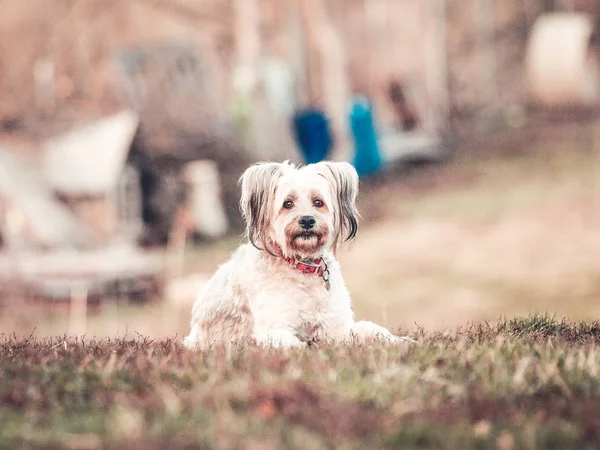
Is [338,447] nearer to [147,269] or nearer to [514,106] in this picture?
[147,269]

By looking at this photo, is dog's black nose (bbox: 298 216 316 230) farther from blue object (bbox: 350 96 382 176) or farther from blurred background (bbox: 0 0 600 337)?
blue object (bbox: 350 96 382 176)

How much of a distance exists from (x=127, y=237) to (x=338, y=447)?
702 inches

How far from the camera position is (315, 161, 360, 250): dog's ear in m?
7.22

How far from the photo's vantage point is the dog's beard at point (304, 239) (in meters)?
6.96

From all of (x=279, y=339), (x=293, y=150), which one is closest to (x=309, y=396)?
(x=279, y=339)

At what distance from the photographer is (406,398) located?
526 centimetres

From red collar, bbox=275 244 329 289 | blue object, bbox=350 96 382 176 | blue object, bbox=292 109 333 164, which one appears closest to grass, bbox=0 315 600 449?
red collar, bbox=275 244 329 289

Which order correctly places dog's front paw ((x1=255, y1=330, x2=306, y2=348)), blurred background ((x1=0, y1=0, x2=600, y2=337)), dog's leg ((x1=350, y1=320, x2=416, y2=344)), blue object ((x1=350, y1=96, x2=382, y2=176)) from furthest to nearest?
blue object ((x1=350, y1=96, x2=382, y2=176)), blurred background ((x1=0, y1=0, x2=600, y2=337)), dog's leg ((x1=350, y1=320, x2=416, y2=344)), dog's front paw ((x1=255, y1=330, x2=306, y2=348))

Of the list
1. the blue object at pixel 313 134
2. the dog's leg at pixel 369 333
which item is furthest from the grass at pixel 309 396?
the blue object at pixel 313 134

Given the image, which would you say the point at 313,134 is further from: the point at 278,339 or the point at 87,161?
the point at 278,339

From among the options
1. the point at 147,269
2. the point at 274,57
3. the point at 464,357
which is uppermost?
the point at 274,57

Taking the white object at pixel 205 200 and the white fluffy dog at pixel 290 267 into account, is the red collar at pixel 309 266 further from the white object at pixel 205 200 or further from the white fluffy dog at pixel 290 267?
the white object at pixel 205 200

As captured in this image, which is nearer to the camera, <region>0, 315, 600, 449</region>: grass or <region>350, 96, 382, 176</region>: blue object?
<region>0, 315, 600, 449</region>: grass

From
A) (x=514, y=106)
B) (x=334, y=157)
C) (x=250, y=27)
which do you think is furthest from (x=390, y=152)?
(x=514, y=106)
